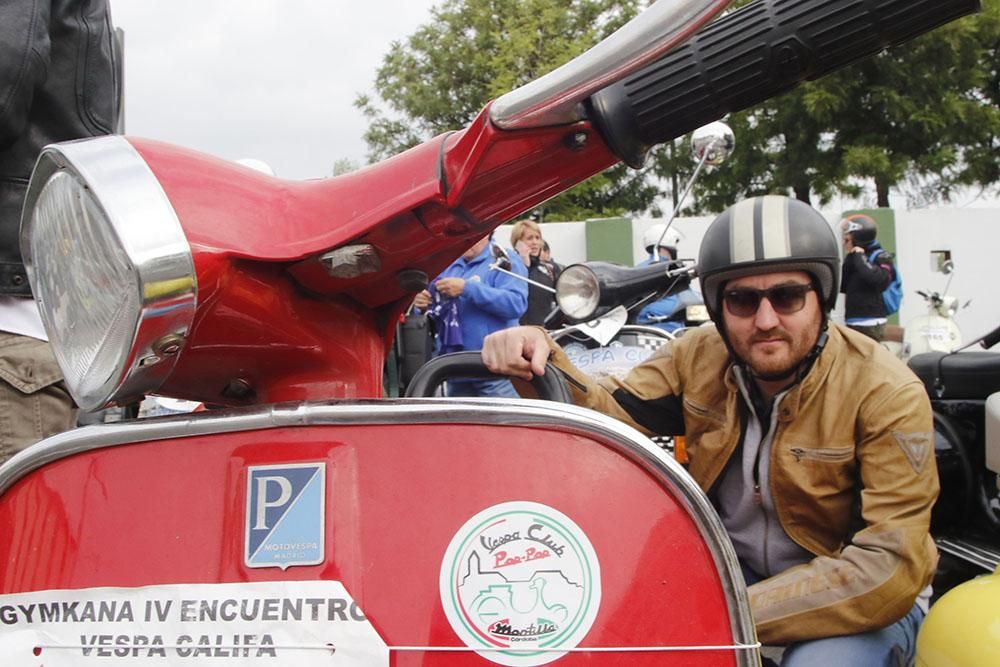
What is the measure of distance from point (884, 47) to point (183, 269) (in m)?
0.77

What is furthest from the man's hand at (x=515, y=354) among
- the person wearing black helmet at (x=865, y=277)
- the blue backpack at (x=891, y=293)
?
the blue backpack at (x=891, y=293)

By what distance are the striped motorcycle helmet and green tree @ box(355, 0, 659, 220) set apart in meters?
26.3

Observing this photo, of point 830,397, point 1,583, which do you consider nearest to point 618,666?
point 1,583

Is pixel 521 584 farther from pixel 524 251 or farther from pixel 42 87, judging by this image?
pixel 524 251

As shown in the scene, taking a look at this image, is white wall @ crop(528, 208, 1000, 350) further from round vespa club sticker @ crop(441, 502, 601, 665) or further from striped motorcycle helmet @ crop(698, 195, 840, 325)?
round vespa club sticker @ crop(441, 502, 601, 665)

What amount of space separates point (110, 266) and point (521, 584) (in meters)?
0.58

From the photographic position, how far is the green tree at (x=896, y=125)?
724 inches

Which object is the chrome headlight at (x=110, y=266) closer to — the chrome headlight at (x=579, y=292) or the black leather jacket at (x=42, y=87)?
the black leather jacket at (x=42, y=87)

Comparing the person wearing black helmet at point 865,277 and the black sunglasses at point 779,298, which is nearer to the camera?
the black sunglasses at point 779,298

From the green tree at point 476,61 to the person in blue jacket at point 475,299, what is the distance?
22919mm

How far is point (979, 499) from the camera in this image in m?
2.27

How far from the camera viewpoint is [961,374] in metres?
2.41

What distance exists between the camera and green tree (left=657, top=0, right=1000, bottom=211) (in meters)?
18.4

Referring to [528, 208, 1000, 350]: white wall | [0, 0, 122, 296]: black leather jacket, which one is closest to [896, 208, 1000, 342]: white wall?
[528, 208, 1000, 350]: white wall
